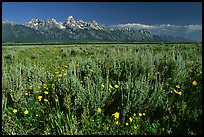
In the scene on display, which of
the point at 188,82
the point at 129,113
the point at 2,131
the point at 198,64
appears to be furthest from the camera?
the point at 198,64

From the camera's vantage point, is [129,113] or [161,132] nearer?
[161,132]

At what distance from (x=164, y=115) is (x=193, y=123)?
468mm

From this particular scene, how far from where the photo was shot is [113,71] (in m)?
5.29

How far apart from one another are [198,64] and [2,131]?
4.34m

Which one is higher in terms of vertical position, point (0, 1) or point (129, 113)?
point (0, 1)

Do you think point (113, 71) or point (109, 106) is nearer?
point (109, 106)

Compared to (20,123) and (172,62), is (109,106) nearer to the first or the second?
(20,123)

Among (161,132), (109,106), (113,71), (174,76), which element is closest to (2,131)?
(109,106)

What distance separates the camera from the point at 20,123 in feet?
10.5

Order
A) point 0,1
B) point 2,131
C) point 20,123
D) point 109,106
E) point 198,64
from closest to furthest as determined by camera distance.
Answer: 1. point 0,1
2. point 2,131
3. point 20,123
4. point 109,106
5. point 198,64

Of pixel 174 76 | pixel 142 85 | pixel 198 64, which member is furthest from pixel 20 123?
pixel 198 64

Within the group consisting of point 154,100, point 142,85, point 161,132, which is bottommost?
point 161,132

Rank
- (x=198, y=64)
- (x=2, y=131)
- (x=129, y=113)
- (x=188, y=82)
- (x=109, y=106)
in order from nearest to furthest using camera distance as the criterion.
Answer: (x=2, y=131), (x=129, y=113), (x=109, y=106), (x=188, y=82), (x=198, y=64)

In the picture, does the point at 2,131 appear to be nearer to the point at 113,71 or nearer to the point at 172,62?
the point at 113,71
